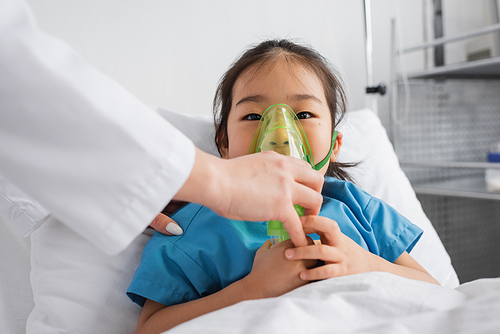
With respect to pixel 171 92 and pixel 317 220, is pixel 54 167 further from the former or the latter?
pixel 171 92

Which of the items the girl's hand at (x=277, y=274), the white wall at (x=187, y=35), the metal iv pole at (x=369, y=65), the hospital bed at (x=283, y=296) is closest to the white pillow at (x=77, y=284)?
the hospital bed at (x=283, y=296)

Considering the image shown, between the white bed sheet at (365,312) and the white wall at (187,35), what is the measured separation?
1.06 m

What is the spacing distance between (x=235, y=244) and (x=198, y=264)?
3.4 inches

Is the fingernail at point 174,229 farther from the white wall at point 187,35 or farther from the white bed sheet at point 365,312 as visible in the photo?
the white wall at point 187,35

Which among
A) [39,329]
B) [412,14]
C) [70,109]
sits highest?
[412,14]

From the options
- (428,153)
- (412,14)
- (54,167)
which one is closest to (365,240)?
(54,167)

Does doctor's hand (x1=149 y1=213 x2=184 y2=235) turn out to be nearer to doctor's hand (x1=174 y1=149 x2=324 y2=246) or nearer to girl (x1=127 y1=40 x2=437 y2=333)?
girl (x1=127 y1=40 x2=437 y2=333)

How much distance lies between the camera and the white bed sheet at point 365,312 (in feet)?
1.46

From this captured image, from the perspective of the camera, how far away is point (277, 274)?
2.06ft

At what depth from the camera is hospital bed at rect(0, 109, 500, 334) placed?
1.52 feet

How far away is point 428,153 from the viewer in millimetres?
1964

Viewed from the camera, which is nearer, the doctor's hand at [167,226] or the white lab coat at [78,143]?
the white lab coat at [78,143]

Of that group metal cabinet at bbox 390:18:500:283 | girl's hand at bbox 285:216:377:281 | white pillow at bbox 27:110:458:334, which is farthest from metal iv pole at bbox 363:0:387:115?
white pillow at bbox 27:110:458:334

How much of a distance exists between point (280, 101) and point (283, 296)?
470mm
